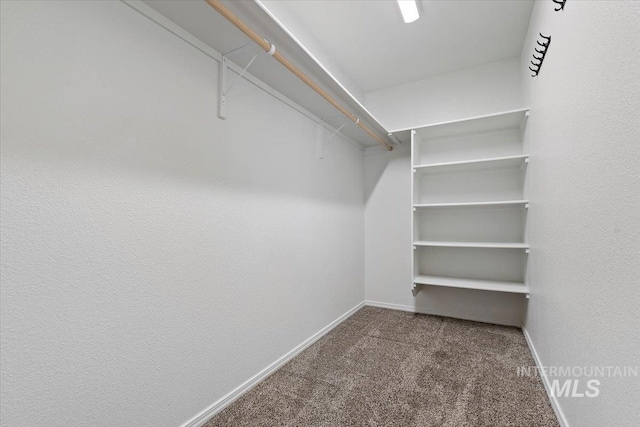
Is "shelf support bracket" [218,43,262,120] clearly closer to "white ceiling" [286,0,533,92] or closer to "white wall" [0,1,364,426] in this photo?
"white wall" [0,1,364,426]

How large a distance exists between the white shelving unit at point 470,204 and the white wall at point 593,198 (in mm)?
973

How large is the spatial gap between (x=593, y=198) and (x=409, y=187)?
7.28 ft

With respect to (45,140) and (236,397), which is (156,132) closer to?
(45,140)

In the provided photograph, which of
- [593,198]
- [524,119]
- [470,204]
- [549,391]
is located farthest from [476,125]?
[549,391]

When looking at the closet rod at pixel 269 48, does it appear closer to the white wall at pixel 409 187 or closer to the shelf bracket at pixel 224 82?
the shelf bracket at pixel 224 82

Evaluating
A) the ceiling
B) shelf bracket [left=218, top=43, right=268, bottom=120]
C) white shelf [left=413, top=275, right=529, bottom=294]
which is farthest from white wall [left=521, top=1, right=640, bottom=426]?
shelf bracket [left=218, top=43, right=268, bottom=120]

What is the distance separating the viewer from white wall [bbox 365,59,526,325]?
2834mm

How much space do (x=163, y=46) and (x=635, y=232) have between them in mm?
1925

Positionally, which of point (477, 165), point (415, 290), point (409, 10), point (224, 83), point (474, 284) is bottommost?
point (415, 290)

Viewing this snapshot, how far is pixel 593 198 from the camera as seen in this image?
1047mm

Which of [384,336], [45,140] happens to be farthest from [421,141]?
[45,140]

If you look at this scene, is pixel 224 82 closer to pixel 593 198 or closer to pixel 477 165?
pixel 593 198

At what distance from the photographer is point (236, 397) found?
1669 mm

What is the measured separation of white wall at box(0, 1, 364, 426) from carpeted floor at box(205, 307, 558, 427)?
10.2 inches
